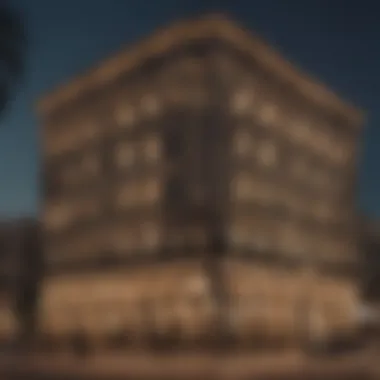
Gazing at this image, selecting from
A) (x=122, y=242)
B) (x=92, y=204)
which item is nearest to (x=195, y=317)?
(x=122, y=242)

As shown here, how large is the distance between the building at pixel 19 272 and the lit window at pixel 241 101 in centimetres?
1068

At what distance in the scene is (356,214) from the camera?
3036 cm

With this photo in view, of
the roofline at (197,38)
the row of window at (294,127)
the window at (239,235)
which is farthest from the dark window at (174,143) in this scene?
the window at (239,235)

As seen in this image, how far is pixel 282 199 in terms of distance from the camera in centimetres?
2705

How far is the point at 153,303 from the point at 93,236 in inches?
185

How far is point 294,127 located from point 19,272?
45.9 ft

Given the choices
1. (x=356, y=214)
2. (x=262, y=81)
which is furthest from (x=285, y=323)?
(x=262, y=81)

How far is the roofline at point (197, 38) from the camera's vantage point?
82.1ft

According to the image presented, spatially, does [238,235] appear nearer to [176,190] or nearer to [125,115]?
[176,190]

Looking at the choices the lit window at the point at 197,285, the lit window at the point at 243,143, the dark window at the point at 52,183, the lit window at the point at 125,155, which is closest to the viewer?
the lit window at the point at 197,285

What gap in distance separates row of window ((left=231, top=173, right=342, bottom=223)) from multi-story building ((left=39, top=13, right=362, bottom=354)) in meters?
0.07

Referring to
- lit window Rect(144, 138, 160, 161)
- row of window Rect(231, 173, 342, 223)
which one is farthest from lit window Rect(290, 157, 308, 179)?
lit window Rect(144, 138, 160, 161)

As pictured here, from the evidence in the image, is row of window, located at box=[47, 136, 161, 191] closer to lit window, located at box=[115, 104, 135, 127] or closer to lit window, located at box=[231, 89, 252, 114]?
lit window, located at box=[115, 104, 135, 127]

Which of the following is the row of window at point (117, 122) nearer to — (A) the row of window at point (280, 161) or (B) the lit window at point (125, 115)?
(B) the lit window at point (125, 115)
